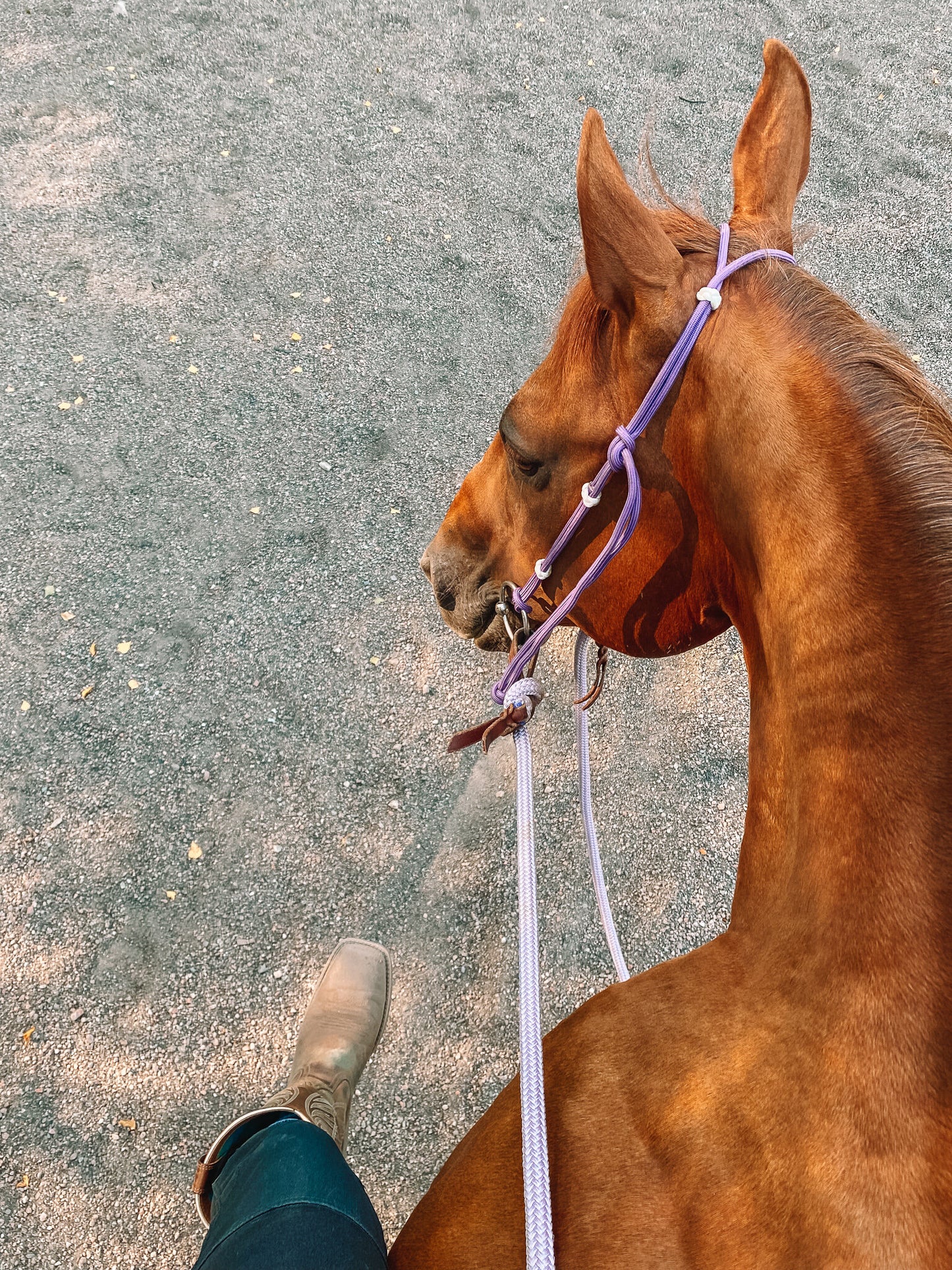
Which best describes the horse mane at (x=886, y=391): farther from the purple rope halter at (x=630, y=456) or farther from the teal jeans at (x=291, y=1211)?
the teal jeans at (x=291, y=1211)

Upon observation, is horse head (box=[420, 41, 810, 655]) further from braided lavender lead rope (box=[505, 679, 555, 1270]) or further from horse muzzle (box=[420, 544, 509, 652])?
braided lavender lead rope (box=[505, 679, 555, 1270])

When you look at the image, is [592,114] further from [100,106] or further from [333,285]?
[100,106]

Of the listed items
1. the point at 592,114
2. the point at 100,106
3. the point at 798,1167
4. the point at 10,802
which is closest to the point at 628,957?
the point at 798,1167

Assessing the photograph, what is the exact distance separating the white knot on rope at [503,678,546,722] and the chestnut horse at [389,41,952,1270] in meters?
0.39

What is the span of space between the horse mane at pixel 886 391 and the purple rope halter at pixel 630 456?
30 mm

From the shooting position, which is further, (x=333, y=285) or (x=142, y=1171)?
(x=333, y=285)

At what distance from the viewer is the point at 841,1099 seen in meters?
0.95

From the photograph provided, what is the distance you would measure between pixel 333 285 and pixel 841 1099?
385 cm

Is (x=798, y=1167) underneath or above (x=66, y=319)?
above

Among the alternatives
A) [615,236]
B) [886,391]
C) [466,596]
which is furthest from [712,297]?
[466,596]

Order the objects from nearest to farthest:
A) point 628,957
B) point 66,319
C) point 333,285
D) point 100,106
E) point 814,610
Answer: point 814,610
point 628,957
point 66,319
point 333,285
point 100,106

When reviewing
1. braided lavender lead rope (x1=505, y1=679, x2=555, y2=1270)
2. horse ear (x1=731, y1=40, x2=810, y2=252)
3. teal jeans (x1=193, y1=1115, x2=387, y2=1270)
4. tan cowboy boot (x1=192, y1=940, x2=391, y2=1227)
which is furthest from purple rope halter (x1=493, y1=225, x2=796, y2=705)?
tan cowboy boot (x1=192, y1=940, x2=391, y2=1227)

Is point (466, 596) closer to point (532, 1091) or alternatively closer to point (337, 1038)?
point (532, 1091)

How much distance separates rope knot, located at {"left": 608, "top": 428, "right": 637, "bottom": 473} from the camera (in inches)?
50.2
